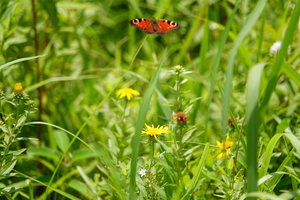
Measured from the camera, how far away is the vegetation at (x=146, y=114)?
3.78 ft

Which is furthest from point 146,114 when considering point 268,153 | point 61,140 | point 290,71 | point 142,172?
point 290,71

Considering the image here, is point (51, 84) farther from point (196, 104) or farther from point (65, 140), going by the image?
point (196, 104)

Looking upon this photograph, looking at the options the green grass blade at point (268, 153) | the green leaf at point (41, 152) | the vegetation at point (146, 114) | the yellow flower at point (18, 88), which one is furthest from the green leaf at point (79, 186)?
the green grass blade at point (268, 153)

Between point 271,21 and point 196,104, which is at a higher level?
point 271,21

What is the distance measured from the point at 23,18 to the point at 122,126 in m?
1.39

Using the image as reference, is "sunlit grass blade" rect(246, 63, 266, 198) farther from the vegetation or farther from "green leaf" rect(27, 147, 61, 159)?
"green leaf" rect(27, 147, 61, 159)

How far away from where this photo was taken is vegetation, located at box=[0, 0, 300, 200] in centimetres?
115

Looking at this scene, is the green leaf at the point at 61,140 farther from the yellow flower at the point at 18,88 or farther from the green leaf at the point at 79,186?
the yellow flower at the point at 18,88

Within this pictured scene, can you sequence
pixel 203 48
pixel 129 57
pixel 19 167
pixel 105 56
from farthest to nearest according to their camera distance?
pixel 105 56
pixel 129 57
pixel 203 48
pixel 19 167

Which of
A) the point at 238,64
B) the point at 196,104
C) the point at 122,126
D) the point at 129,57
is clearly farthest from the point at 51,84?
the point at 238,64

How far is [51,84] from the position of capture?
2.50m

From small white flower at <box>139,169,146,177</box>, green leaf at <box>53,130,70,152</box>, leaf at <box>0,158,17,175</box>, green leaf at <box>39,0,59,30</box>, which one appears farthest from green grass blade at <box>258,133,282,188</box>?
green leaf at <box>39,0,59,30</box>

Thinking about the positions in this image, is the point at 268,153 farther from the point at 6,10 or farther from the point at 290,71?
the point at 6,10

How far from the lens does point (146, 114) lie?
4.57 feet
